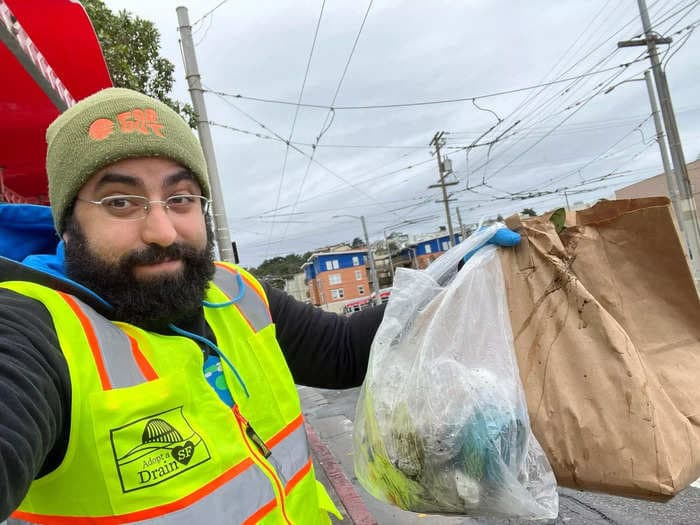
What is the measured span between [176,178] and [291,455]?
0.79 meters

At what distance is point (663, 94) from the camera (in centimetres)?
1070

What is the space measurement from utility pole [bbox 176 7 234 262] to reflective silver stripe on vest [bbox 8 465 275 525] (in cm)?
624

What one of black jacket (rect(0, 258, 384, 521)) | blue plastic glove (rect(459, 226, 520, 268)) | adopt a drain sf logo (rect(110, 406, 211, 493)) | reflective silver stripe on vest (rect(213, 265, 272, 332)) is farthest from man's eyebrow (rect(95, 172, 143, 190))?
blue plastic glove (rect(459, 226, 520, 268))

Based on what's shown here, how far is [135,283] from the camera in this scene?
3.35 feet

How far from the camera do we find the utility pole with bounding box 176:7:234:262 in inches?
274

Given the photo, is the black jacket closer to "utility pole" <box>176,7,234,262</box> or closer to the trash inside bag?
the trash inside bag

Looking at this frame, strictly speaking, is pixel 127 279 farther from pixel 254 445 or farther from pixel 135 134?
pixel 254 445

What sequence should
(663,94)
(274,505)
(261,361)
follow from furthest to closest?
(663,94) < (261,361) < (274,505)

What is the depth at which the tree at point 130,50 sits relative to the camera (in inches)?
221

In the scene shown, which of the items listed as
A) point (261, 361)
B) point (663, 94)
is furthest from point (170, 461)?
point (663, 94)

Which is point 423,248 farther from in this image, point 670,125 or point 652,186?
point 670,125

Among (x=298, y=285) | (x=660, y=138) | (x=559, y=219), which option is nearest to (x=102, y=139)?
(x=559, y=219)

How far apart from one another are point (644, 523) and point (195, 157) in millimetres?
3352

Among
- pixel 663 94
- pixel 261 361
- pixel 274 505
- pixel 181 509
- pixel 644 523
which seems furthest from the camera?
pixel 663 94
